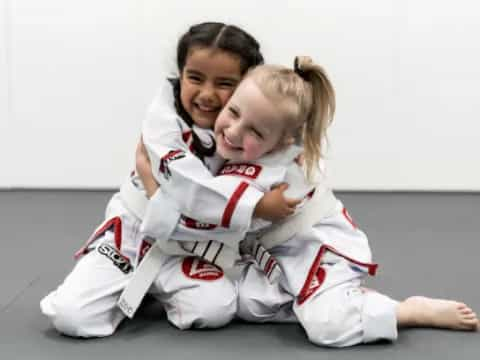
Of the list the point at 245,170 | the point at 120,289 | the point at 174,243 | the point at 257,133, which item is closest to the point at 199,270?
the point at 174,243

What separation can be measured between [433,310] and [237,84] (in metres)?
0.78

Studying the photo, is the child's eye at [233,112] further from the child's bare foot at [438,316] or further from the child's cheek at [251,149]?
the child's bare foot at [438,316]

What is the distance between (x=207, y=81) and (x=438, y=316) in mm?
855

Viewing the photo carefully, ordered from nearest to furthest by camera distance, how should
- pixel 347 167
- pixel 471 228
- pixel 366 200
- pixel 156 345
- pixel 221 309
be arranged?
1. pixel 156 345
2. pixel 221 309
3. pixel 471 228
4. pixel 366 200
5. pixel 347 167

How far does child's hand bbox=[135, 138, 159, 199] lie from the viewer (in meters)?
2.00

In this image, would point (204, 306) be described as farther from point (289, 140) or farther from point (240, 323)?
point (289, 140)

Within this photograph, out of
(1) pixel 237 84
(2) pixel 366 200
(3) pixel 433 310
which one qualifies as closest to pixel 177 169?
(1) pixel 237 84

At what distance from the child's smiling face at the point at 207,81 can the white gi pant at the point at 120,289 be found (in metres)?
0.36

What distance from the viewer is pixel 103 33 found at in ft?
14.3

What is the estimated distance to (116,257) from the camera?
2094 mm

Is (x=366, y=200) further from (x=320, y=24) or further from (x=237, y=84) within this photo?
(x=237, y=84)

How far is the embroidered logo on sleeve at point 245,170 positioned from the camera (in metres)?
1.94

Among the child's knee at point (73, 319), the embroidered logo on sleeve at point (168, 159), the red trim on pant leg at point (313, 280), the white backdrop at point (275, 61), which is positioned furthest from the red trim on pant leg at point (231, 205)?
the white backdrop at point (275, 61)

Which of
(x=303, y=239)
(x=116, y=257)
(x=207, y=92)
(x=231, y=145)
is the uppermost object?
(x=207, y=92)
